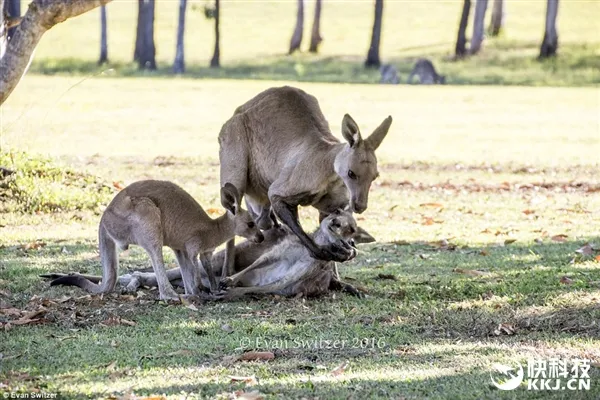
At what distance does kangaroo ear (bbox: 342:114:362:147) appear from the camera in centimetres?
818

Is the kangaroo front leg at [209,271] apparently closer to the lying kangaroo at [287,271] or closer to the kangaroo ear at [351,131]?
the lying kangaroo at [287,271]

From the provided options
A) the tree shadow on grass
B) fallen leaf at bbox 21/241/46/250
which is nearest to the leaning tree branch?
fallen leaf at bbox 21/241/46/250

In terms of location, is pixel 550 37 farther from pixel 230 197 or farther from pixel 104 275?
pixel 104 275

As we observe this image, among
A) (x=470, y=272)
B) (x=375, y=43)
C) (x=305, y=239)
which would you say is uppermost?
(x=305, y=239)

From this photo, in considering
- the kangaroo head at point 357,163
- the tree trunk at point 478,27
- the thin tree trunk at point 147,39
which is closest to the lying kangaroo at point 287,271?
the kangaroo head at point 357,163

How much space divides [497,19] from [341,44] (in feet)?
26.7

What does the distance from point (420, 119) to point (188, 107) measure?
20.3 feet

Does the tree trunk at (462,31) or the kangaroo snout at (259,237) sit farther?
the tree trunk at (462,31)

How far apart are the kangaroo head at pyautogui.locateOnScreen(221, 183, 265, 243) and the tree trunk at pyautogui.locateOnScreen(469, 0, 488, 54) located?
4097cm

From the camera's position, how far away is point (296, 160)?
8.73m

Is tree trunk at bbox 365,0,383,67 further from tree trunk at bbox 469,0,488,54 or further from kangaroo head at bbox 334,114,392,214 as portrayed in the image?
kangaroo head at bbox 334,114,392,214

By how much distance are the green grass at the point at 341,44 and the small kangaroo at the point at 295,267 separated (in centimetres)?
3087

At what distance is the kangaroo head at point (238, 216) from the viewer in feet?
28.0

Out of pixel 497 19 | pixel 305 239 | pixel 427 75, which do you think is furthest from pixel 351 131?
pixel 497 19
